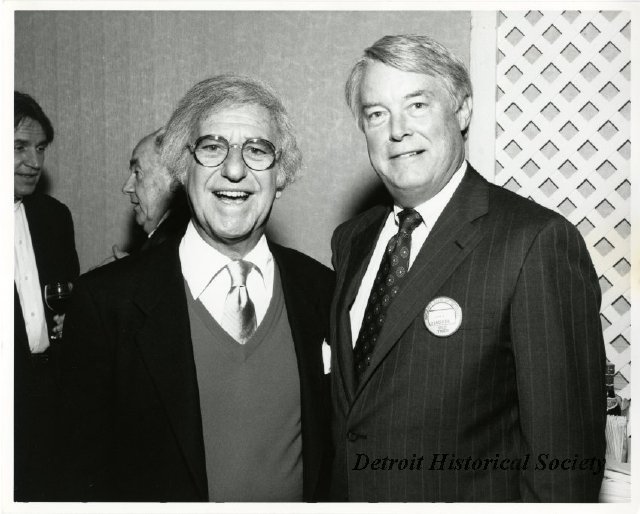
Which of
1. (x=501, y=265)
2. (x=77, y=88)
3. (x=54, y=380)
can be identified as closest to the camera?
(x=501, y=265)

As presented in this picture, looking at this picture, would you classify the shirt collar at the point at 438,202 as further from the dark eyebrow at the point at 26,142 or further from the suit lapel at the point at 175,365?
the dark eyebrow at the point at 26,142

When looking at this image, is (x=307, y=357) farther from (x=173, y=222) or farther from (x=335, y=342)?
(x=173, y=222)

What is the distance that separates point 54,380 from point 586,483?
4.79 feet

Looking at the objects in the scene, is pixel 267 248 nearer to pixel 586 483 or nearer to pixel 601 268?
pixel 586 483

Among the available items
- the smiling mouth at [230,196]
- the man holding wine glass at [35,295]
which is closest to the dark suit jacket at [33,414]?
the man holding wine glass at [35,295]

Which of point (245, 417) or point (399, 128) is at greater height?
point (399, 128)

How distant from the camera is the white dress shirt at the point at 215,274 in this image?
1560mm

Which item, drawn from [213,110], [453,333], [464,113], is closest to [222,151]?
[213,110]

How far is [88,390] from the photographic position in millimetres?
1507

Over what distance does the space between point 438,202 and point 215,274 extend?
575mm

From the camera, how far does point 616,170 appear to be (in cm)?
232

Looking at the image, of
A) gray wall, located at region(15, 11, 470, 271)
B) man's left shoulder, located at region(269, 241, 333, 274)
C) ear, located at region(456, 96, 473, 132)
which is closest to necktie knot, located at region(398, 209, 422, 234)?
ear, located at region(456, 96, 473, 132)

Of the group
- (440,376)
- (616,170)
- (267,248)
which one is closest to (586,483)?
(440,376)

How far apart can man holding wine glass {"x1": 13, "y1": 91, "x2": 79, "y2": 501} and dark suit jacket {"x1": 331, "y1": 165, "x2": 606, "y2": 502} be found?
85 centimetres
